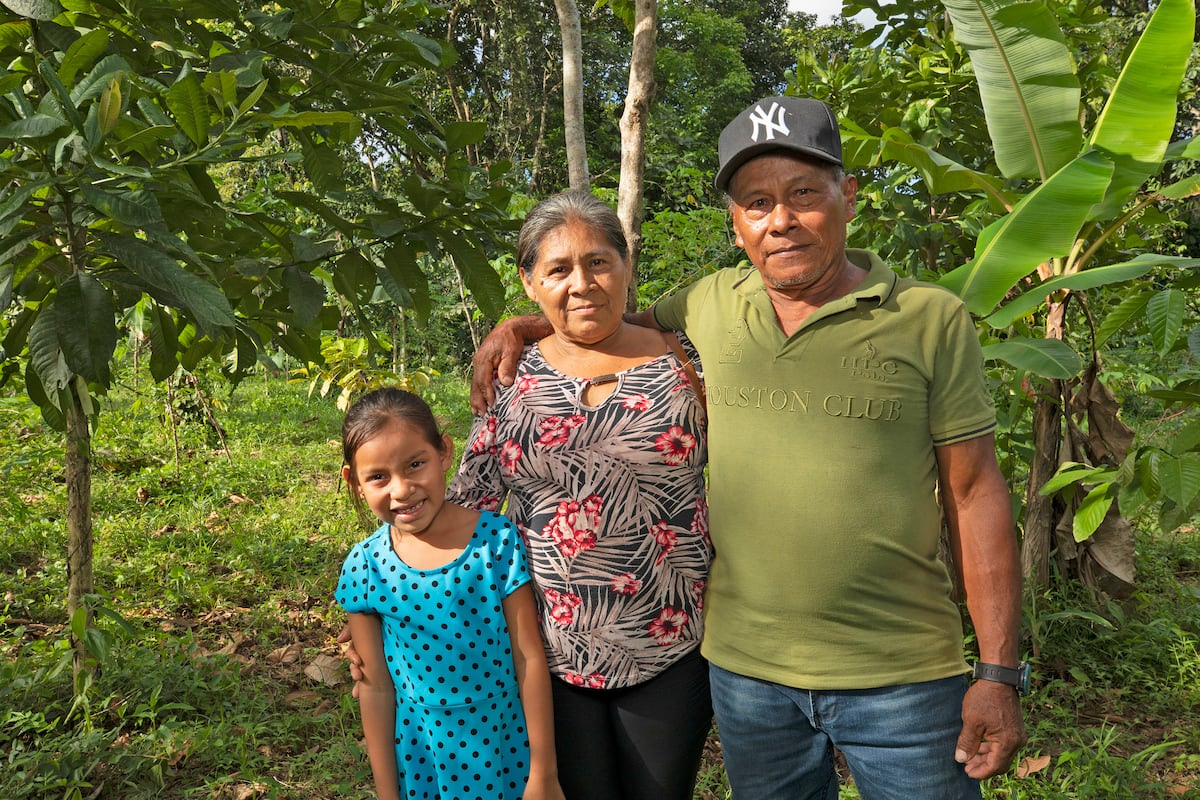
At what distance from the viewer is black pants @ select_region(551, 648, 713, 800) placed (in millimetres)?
1692

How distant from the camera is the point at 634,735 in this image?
1.69 m

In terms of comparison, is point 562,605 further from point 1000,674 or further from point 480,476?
point 1000,674

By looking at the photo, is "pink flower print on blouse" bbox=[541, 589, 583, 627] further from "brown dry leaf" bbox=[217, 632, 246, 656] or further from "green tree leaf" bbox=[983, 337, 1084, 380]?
"brown dry leaf" bbox=[217, 632, 246, 656]

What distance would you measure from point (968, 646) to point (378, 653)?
2.45m

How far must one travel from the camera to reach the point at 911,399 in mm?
1511

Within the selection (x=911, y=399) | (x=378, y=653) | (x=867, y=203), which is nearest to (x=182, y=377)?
(x=867, y=203)

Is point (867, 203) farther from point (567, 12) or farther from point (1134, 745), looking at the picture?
point (1134, 745)

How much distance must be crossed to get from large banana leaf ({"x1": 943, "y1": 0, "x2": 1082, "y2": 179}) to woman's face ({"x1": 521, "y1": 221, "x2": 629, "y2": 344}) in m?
1.33

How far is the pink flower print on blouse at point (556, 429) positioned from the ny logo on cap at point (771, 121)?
607 millimetres

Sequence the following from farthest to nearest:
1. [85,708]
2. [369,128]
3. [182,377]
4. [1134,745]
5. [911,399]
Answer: [369,128], [182,377], [1134,745], [85,708], [911,399]

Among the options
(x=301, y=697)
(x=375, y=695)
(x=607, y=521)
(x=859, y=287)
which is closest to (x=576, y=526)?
(x=607, y=521)

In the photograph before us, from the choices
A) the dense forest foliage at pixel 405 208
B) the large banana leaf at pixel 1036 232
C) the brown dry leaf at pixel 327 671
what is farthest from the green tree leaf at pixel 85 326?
the brown dry leaf at pixel 327 671

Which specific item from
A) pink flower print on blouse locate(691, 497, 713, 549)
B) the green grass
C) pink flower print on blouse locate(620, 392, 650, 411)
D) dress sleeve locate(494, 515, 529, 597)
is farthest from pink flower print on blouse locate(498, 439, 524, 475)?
the green grass

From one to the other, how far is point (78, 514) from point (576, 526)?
184 cm
